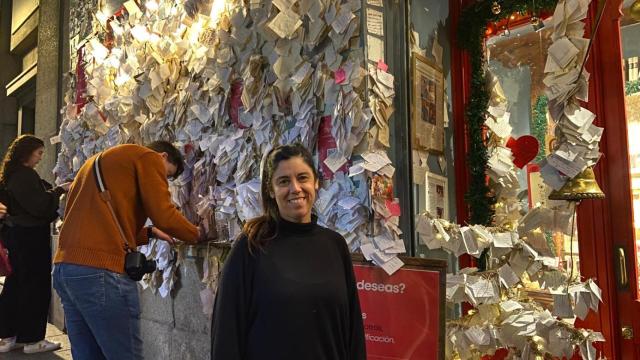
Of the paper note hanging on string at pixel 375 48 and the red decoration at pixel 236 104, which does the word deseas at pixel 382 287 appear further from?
the red decoration at pixel 236 104

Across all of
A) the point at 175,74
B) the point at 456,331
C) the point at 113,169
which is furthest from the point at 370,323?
the point at 175,74

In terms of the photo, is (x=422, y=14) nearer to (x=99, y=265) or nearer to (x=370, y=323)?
(x=370, y=323)

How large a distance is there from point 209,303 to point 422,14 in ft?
7.26

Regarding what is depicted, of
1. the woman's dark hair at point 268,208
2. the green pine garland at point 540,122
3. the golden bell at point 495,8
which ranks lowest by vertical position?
the woman's dark hair at point 268,208

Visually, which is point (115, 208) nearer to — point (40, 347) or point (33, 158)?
point (33, 158)

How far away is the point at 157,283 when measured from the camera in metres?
3.95

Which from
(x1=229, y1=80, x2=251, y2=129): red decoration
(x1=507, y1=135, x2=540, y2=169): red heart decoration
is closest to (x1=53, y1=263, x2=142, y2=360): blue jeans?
(x1=229, y1=80, x2=251, y2=129): red decoration

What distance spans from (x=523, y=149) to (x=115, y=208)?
211 cm

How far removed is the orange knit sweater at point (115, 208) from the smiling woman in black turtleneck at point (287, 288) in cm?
100

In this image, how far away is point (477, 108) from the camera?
2799mm

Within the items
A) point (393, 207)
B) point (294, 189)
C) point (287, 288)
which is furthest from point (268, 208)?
point (393, 207)

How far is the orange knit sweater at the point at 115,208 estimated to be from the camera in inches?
94.4

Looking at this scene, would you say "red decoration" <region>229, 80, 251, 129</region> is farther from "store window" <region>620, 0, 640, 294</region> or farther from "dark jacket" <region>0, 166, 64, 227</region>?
"store window" <region>620, 0, 640, 294</region>

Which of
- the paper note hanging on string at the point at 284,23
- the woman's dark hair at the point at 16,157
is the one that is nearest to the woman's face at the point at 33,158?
the woman's dark hair at the point at 16,157
